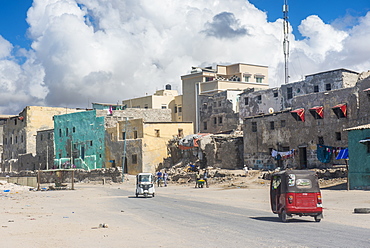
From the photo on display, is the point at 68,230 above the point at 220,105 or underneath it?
underneath

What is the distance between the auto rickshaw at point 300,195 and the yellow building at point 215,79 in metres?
52.1

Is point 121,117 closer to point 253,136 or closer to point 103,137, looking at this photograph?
point 103,137

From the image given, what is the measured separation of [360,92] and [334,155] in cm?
550

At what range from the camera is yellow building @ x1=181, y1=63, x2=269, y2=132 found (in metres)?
71.1

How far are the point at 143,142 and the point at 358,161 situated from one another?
112 ft

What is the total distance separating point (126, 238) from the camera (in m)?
14.5

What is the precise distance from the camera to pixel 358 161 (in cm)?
3136

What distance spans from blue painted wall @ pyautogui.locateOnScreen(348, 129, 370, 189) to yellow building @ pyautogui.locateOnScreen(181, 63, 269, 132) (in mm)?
38871

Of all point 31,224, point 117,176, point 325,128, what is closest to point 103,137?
point 117,176

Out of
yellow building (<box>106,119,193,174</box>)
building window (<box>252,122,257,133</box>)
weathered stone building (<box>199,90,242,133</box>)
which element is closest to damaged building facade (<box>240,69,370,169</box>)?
building window (<box>252,122,257,133</box>)

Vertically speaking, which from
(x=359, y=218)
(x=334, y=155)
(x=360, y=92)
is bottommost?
(x=359, y=218)

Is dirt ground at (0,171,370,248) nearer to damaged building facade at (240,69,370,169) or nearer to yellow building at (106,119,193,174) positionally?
damaged building facade at (240,69,370,169)

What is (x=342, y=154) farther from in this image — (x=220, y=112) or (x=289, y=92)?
(x=220, y=112)

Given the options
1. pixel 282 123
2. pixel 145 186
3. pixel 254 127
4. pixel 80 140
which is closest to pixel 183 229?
pixel 145 186
